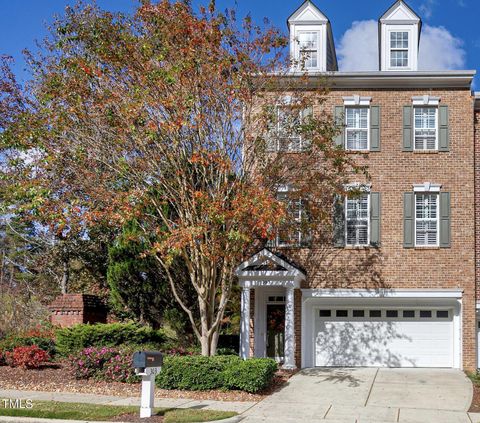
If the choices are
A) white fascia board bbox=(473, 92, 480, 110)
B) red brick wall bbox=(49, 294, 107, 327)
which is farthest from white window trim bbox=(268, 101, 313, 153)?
red brick wall bbox=(49, 294, 107, 327)

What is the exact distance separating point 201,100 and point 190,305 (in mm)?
6617

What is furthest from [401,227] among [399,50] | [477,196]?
[399,50]

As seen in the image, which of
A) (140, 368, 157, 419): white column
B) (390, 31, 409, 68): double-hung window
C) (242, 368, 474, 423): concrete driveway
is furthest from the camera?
(390, 31, 409, 68): double-hung window

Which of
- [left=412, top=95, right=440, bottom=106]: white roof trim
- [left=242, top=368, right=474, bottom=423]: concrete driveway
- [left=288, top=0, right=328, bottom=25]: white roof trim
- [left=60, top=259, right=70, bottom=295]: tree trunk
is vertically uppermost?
[left=288, top=0, right=328, bottom=25]: white roof trim

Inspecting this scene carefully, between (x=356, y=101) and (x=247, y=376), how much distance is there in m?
9.95

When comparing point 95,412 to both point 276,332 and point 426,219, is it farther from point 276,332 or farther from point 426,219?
point 426,219

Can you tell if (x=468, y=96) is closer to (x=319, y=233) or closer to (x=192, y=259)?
(x=319, y=233)

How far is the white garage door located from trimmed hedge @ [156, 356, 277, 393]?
5.41m

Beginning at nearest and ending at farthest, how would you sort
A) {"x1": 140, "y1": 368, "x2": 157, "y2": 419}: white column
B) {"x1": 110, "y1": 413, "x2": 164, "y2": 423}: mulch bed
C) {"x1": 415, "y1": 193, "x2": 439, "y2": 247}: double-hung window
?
{"x1": 110, "y1": 413, "x2": 164, "y2": 423}: mulch bed → {"x1": 140, "y1": 368, "x2": 157, "y2": 419}: white column → {"x1": 415, "y1": 193, "x2": 439, "y2": 247}: double-hung window

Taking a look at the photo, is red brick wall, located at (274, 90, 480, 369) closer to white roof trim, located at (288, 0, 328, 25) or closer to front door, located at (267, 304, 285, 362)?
front door, located at (267, 304, 285, 362)

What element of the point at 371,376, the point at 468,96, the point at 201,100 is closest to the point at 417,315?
the point at 371,376

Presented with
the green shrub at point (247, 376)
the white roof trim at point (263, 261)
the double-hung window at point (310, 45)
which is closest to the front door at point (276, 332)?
the white roof trim at point (263, 261)

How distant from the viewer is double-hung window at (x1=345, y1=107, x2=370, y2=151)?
22375 millimetres

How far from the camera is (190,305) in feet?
70.2
